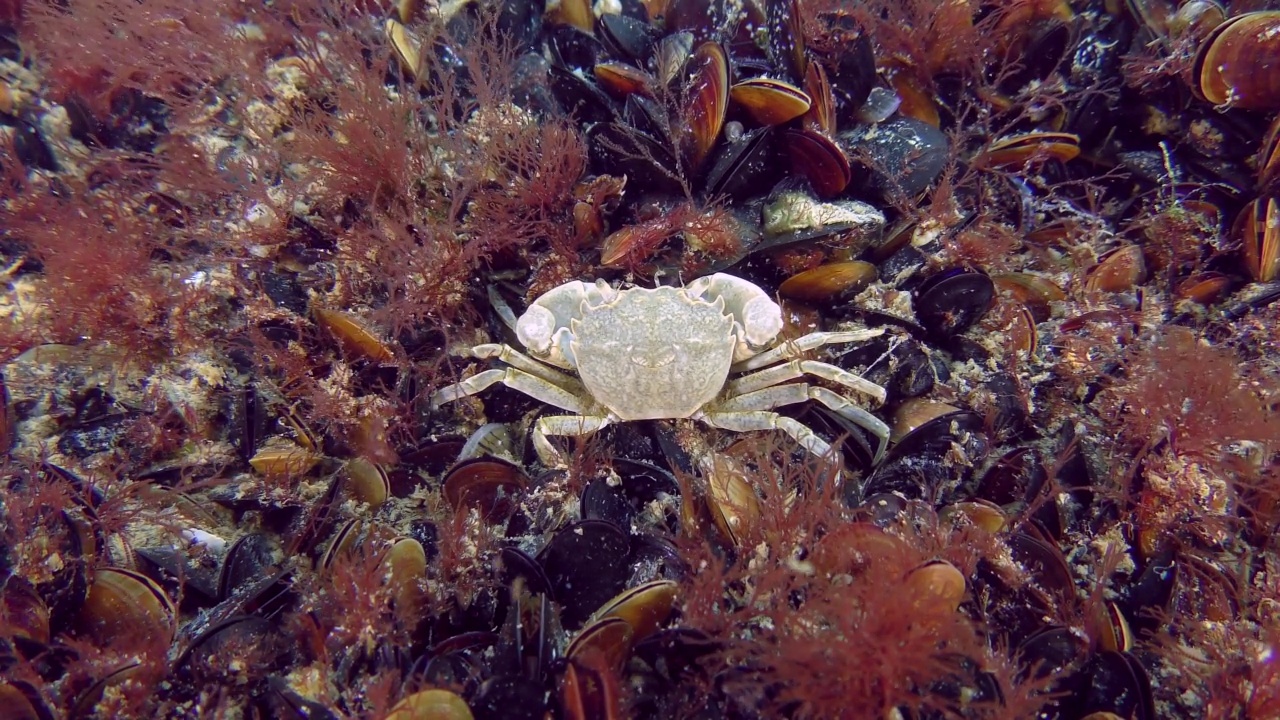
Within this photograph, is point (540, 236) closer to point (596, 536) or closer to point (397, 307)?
point (397, 307)

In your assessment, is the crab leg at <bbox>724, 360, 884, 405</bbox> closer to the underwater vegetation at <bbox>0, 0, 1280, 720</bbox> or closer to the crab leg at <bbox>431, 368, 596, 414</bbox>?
the underwater vegetation at <bbox>0, 0, 1280, 720</bbox>

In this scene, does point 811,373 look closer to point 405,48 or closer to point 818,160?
point 818,160

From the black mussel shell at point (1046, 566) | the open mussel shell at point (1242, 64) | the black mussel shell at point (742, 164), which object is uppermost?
the open mussel shell at point (1242, 64)

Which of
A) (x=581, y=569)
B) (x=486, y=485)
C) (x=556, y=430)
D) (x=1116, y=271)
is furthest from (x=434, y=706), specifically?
(x=1116, y=271)

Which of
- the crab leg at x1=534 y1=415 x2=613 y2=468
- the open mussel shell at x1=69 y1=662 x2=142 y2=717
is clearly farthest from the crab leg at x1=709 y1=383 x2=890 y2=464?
the open mussel shell at x1=69 y1=662 x2=142 y2=717

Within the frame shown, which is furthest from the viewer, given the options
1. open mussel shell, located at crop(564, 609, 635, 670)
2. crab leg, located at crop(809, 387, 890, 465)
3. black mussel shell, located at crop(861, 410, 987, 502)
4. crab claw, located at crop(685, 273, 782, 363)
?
crab claw, located at crop(685, 273, 782, 363)

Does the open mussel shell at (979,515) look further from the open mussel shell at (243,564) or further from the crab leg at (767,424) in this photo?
the open mussel shell at (243,564)

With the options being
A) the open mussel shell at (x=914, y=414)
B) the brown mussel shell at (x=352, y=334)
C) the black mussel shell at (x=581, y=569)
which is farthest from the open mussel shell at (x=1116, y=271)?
the brown mussel shell at (x=352, y=334)
